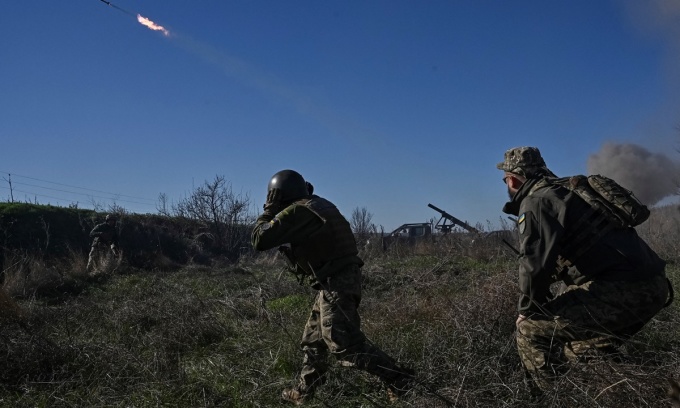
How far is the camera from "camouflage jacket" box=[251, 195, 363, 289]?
4.41 metres

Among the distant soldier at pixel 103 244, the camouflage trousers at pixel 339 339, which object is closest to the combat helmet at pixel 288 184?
the camouflage trousers at pixel 339 339

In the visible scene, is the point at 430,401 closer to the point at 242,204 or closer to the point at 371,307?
the point at 371,307

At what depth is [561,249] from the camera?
365 cm

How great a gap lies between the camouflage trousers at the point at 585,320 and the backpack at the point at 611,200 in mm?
378

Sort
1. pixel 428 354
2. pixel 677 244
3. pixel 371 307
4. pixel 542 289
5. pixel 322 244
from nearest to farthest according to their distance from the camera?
1. pixel 542 289
2. pixel 322 244
3. pixel 428 354
4. pixel 371 307
5. pixel 677 244

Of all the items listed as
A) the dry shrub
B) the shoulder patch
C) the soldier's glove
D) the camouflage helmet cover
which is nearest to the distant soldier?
the dry shrub

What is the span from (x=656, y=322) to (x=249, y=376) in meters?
3.60

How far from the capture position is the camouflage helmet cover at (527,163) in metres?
3.92

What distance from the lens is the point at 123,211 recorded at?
82.3 ft

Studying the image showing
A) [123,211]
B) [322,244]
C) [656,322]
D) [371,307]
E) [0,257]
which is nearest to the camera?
[322,244]

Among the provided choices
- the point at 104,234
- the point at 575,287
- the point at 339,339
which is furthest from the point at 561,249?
the point at 104,234

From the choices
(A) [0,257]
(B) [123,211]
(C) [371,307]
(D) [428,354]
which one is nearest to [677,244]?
(C) [371,307]

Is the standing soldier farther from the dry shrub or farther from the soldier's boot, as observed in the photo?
the dry shrub

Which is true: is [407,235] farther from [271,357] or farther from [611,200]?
[611,200]
